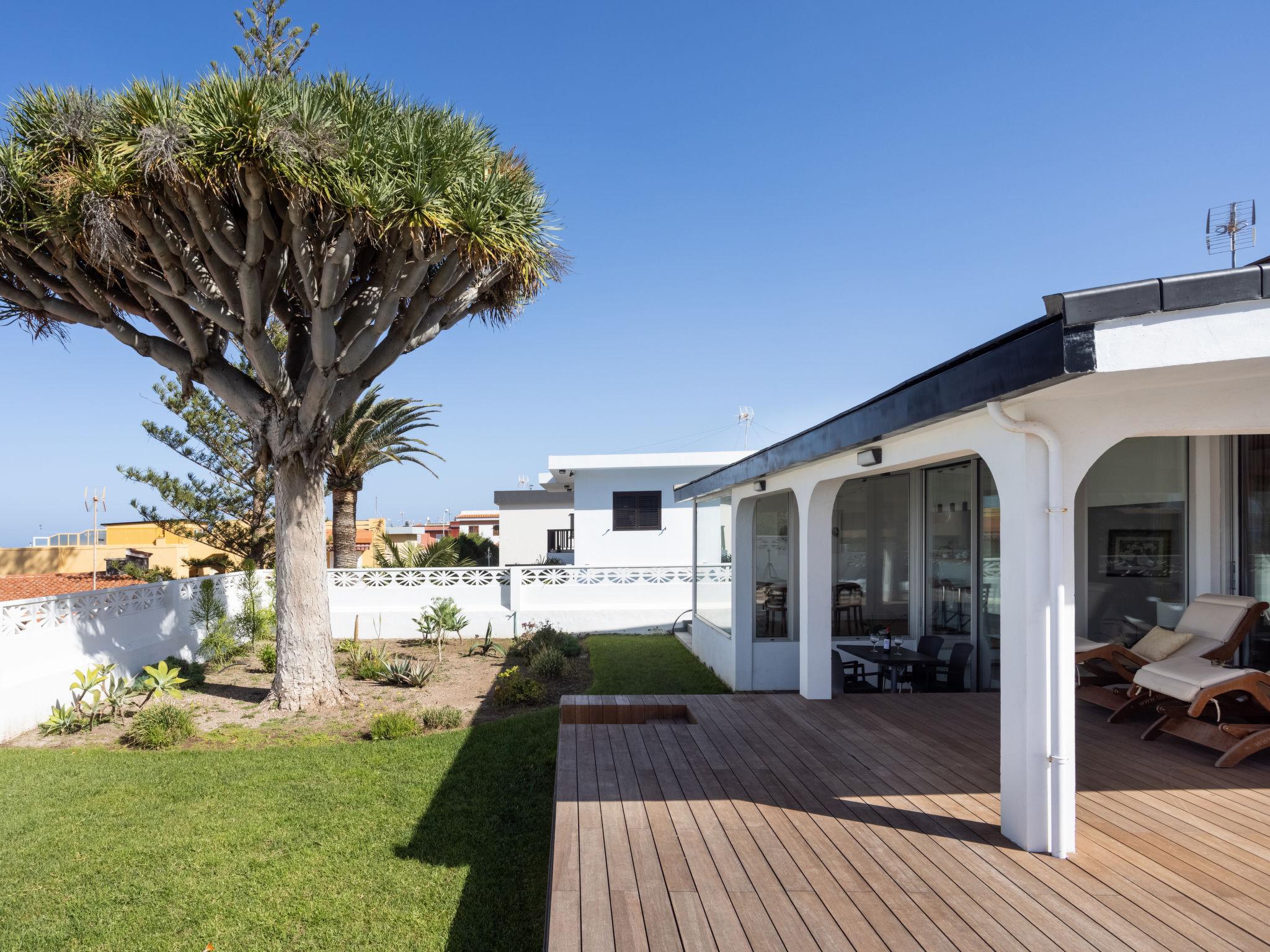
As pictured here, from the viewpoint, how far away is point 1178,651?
5.83m

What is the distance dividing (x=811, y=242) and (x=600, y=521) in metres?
9.30

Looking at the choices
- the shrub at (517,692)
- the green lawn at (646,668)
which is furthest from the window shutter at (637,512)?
the shrub at (517,692)

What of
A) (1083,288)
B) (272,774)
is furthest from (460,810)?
(1083,288)

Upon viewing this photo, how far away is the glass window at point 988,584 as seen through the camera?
25.2ft

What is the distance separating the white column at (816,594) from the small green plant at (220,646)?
34.9 feet

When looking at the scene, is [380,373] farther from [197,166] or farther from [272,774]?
[272,774]

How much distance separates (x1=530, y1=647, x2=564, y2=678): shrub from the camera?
38.4 feet

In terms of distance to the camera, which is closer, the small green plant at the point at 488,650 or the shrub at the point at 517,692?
the shrub at the point at 517,692

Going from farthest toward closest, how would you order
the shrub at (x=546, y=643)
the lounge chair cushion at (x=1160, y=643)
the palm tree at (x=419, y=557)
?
the palm tree at (x=419, y=557)
the shrub at (x=546, y=643)
the lounge chair cushion at (x=1160, y=643)

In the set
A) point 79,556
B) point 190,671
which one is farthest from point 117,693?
point 79,556

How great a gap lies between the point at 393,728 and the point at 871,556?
643 centimetres

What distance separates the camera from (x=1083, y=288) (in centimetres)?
274

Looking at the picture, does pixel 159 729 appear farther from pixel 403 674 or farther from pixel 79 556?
pixel 79 556

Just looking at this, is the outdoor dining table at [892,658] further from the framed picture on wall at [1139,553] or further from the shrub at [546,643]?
the shrub at [546,643]
